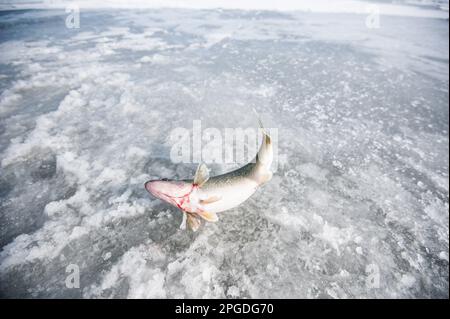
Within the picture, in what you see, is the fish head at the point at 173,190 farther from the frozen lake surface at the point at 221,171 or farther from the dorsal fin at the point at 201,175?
the frozen lake surface at the point at 221,171

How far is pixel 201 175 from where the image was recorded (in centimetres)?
201

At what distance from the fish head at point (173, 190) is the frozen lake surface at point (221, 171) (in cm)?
44

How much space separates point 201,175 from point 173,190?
0.23m

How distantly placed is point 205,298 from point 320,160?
82.3 inches

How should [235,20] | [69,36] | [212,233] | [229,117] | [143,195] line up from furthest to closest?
[235,20], [69,36], [229,117], [143,195], [212,233]

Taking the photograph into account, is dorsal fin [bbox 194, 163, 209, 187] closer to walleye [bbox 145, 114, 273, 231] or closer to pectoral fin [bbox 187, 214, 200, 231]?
walleye [bbox 145, 114, 273, 231]

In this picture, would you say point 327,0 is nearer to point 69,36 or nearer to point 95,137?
point 69,36

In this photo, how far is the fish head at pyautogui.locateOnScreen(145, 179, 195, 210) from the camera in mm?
2025

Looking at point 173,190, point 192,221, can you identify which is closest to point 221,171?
point 192,221

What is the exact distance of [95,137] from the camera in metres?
3.49

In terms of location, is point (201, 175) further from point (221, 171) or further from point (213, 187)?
point (221, 171)

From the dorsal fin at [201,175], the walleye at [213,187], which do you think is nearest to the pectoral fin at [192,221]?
the walleye at [213,187]

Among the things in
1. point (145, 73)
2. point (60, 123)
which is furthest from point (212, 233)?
point (145, 73)

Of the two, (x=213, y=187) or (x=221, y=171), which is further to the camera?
(x=221, y=171)
